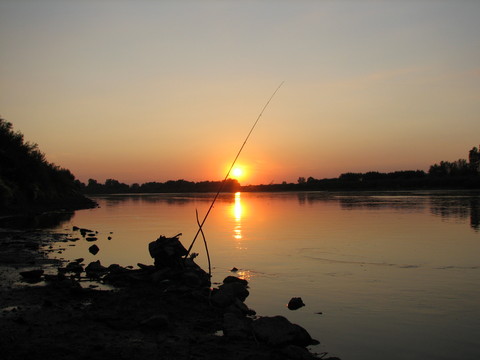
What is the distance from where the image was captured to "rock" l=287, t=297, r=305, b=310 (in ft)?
33.8

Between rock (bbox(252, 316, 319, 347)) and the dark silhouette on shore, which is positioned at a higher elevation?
the dark silhouette on shore

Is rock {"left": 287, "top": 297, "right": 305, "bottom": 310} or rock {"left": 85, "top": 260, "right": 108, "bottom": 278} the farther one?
rock {"left": 85, "top": 260, "right": 108, "bottom": 278}

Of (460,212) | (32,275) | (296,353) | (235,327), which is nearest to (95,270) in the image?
(32,275)

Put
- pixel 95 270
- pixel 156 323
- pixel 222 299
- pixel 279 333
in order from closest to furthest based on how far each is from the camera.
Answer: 1. pixel 279 333
2. pixel 156 323
3. pixel 222 299
4. pixel 95 270

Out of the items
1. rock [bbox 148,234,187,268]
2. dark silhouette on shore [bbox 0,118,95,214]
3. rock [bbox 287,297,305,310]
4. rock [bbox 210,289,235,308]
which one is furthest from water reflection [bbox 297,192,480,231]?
dark silhouette on shore [bbox 0,118,95,214]

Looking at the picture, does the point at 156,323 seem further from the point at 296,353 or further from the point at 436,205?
the point at 436,205

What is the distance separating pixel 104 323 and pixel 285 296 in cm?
497

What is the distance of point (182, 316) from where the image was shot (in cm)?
911

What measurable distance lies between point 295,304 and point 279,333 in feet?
9.05

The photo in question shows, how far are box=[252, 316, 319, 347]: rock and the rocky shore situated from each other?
2 centimetres

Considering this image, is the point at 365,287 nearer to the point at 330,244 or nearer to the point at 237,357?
the point at 237,357

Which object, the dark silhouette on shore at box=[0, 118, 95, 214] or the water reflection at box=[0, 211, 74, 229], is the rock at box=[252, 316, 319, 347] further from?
the dark silhouette on shore at box=[0, 118, 95, 214]

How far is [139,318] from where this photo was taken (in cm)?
875

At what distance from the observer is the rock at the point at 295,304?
10312 millimetres
